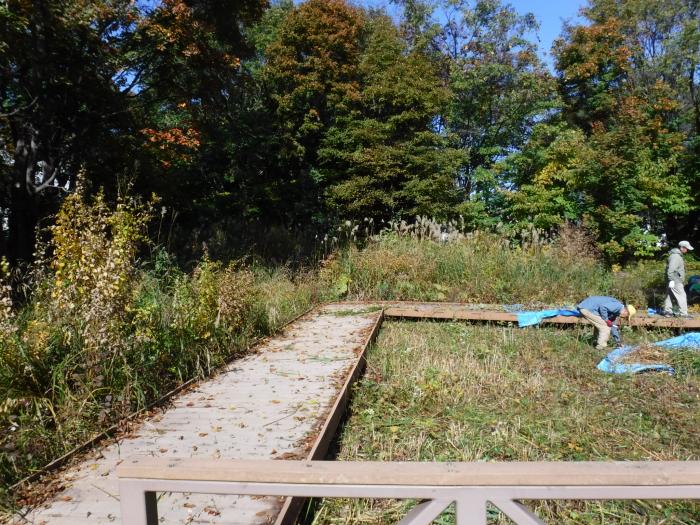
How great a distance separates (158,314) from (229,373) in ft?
3.19

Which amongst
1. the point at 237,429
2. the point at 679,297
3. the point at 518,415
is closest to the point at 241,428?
the point at 237,429

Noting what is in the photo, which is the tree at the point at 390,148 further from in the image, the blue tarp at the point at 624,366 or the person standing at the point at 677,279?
the blue tarp at the point at 624,366

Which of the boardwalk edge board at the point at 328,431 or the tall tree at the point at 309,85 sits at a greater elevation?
the tall tree at the point at 309,85

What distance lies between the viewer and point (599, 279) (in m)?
11.2

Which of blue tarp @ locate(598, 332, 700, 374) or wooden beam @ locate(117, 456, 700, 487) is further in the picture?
blue tarp @ locate(598, 332, 700, 374)

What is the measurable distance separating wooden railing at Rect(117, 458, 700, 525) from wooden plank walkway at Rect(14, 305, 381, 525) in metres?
1.54

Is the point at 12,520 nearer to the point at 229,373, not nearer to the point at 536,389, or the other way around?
the point at 229,373

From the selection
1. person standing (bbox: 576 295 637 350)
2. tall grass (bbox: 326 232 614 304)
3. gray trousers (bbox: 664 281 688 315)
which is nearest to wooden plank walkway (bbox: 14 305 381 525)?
person standing (bbox: 576 295 637 350)

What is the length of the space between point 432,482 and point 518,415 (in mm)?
3682

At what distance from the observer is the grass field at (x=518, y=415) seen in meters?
3.20

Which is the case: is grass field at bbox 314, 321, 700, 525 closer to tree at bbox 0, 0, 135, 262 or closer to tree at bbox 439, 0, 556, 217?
tree at bbox 0, 0, 135, 262

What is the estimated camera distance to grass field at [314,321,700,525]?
3197mm

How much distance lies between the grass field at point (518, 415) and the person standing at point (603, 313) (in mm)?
401

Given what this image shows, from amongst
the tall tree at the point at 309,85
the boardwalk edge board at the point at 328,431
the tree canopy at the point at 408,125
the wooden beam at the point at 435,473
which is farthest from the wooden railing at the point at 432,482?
the tall tree at the point at 309,85
